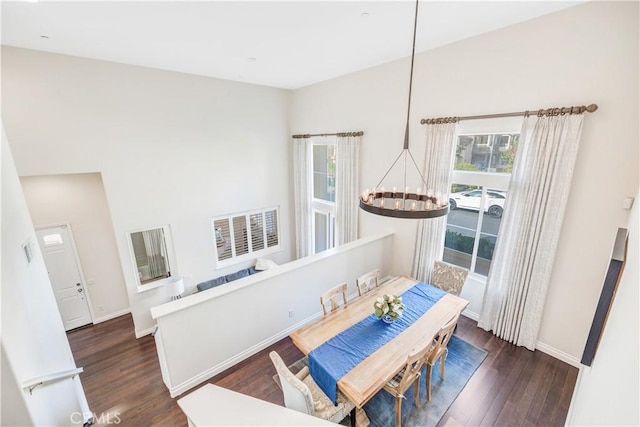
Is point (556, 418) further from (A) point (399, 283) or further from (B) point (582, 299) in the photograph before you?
(A) point (399, 283)

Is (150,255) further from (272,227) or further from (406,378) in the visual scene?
(406,378)

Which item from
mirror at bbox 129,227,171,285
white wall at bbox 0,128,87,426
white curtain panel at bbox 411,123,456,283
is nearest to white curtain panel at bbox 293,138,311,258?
white curtain panel at bbox 411,123,456,283

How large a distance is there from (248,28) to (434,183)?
11.4ft

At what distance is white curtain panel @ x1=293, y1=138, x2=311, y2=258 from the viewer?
6.66m

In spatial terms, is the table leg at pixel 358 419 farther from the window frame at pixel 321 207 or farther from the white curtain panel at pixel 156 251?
the white curtain panel at pixel 156 251

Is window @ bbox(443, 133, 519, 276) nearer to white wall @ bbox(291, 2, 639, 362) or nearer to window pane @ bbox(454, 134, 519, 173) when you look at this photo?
window pane @ bbox(454, 134, 519, 173)

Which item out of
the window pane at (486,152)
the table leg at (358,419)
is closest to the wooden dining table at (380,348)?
the table leg at (358,419)

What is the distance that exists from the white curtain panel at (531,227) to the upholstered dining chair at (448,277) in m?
0.40

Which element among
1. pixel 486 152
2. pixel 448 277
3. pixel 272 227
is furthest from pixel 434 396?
pixel 272 227

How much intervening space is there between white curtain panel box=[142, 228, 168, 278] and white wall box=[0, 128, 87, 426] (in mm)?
2604

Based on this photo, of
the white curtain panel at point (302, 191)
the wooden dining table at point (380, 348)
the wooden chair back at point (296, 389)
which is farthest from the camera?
the white curtain panel at point (302, 191)

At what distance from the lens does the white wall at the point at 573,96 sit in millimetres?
2715

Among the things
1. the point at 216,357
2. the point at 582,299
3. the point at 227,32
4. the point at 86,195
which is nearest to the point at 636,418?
the point at 582,299

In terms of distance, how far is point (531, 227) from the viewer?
340 cm
